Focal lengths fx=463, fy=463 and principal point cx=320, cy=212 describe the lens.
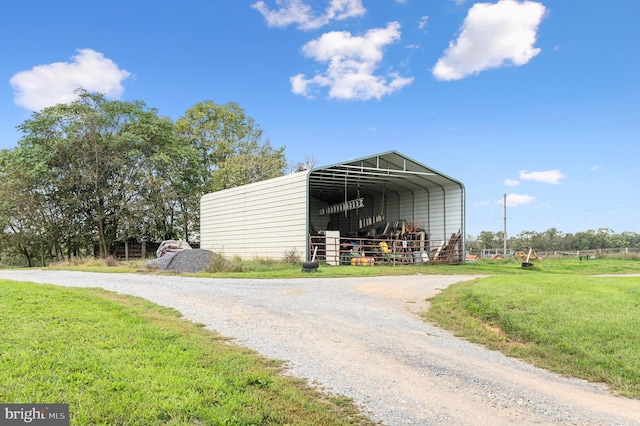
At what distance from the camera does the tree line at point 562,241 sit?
199 feet

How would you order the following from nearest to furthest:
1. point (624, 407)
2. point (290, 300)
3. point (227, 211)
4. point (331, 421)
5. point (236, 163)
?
1. point (331, 421)
2. point (624, 407)
3. point (290, 300)
4. point (227, 211)
5. point (236, 163)

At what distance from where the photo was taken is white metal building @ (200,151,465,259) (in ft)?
67.9

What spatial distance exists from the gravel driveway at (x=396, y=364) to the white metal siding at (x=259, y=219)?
33.3 ft

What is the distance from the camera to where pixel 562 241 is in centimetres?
6450

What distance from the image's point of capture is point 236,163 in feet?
112

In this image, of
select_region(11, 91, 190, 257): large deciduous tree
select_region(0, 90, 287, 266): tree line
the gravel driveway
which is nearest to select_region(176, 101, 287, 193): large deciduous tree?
select_region(0, 90, 287, 266): tree line

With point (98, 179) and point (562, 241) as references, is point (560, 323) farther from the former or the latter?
point (562, 241)

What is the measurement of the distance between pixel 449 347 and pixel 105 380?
14.9 feet

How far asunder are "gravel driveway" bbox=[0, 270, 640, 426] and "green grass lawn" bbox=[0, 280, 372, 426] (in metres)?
0.46

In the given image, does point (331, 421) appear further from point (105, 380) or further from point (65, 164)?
point (65, 164)

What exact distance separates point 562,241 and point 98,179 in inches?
2344

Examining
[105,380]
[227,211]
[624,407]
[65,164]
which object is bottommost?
[624,407]

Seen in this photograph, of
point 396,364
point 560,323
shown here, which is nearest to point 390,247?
point 560,323

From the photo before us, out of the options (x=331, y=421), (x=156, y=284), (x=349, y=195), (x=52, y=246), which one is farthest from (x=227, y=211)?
(x=331, y=421)
